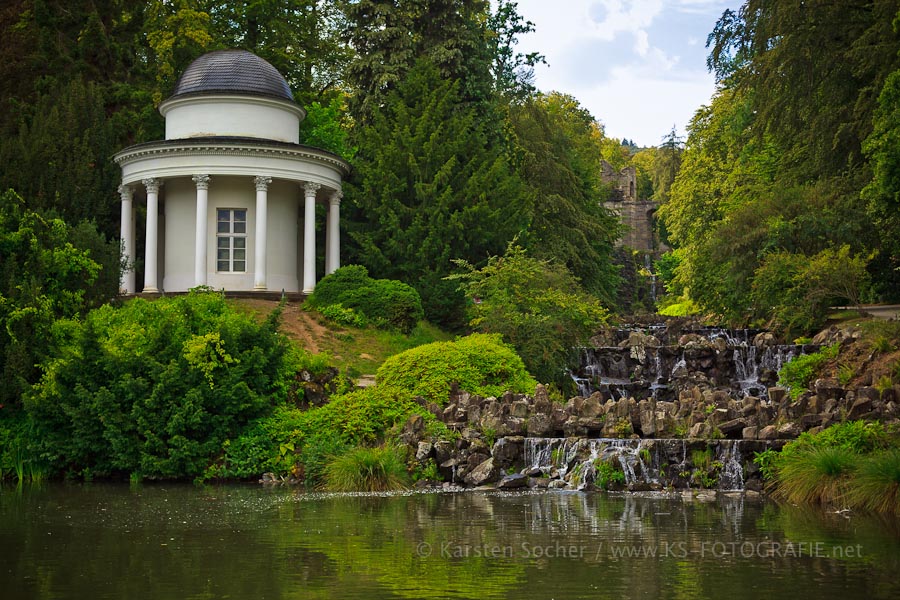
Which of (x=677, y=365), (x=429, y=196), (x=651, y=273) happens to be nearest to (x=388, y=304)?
(x=429, y=196)

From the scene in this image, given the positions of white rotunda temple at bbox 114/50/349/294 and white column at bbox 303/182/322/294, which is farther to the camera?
white column at bbox 303/182/322/294

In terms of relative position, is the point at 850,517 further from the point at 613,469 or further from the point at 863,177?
the point at 863,177

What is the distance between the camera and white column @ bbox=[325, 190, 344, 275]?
120 ft

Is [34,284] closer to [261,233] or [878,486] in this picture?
[261,233]

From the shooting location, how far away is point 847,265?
102ft

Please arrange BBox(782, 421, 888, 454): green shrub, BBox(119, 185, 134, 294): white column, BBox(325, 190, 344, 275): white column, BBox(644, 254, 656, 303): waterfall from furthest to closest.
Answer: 1. BBox(644, 254, 656, 303): waterfall
2. BBox(325, 190, 344, 275): white column
3. BBox(119, 185, 134, 294): white column
4. BBox(782, 421, 888, 454): green shrub

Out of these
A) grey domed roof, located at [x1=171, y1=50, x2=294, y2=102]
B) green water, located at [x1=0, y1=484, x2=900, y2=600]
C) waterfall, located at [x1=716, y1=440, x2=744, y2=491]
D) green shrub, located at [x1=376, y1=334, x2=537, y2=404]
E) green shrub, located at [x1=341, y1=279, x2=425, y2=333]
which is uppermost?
grey domed roof, located at [x1=171, y1=50, x2=294, y2=102]

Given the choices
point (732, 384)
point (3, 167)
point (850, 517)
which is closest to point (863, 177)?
point (732, 384)

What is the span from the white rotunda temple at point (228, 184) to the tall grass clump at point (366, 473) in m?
15.8

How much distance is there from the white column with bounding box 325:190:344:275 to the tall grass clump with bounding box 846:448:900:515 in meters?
23.4

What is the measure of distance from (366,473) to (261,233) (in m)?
16.6

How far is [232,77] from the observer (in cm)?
3609

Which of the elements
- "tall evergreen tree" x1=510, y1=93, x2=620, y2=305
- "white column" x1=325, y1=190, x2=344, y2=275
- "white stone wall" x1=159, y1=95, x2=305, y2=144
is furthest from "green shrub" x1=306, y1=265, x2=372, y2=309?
"tall evergreen tree" x1=510, y1=93, x2=620, y2=305

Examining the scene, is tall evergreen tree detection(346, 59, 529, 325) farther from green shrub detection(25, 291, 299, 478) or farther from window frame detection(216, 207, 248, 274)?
green shrub detection(25, 291, 299, 478)
